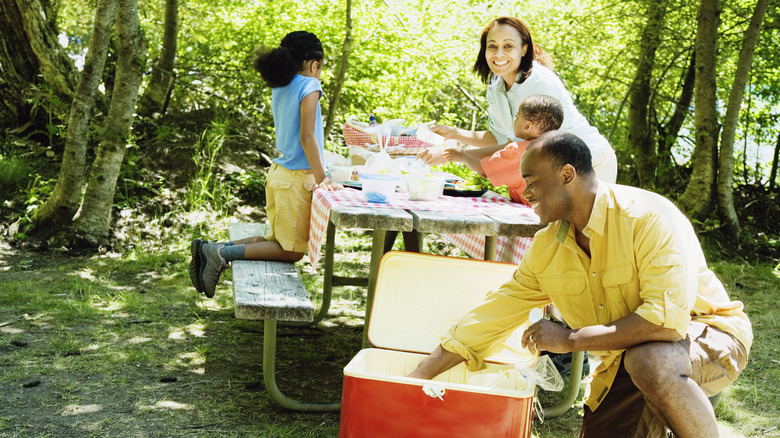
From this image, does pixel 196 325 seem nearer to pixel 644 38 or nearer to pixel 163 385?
pixel 163 385

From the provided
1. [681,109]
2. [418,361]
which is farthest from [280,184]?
[681,109]

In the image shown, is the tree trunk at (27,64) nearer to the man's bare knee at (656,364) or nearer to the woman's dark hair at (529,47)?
the woman's dark hair at (529,47)

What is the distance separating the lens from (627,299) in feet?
7.65

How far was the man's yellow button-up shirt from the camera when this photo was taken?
7.23 ft

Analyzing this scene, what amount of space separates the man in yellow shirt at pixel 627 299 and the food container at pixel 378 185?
0.88 metres

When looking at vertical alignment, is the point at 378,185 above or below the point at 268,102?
below

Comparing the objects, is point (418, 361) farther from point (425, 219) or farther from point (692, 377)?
point (692, 377)

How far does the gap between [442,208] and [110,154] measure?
360 cm

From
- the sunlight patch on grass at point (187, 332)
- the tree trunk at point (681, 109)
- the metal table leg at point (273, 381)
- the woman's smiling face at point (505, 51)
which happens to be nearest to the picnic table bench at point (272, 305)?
the metal table leg at point (273, 381)

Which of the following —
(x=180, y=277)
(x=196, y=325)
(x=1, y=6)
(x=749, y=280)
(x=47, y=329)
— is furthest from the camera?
(x=1, y=6)

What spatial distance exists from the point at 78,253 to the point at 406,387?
4.18 metres

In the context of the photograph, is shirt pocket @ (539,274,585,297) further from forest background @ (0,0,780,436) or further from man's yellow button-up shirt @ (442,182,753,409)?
forest background @ (0,0,780,436)

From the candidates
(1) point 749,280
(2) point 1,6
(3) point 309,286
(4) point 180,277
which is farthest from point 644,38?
(2) point 1,6

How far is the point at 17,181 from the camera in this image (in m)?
6.39
